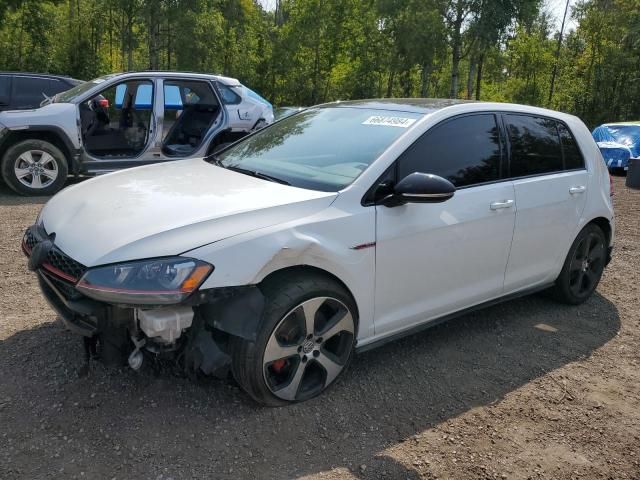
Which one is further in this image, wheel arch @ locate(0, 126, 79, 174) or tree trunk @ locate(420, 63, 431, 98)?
tree trunk @ locate(420, 63, 431, 98)

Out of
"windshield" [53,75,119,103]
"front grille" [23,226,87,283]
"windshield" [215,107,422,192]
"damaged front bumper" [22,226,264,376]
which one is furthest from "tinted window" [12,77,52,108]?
"damaged front bumper" [22,226,264,376]

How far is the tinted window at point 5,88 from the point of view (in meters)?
8.82

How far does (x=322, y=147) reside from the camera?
363 centimetres

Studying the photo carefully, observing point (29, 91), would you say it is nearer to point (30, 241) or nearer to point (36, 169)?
point (36, 169)

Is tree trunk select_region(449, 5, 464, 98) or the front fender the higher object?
tree trunk select_region(449, 5, 464, 98)

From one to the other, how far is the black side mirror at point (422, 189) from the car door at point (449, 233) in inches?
5.9

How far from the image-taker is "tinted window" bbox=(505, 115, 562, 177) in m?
4.02

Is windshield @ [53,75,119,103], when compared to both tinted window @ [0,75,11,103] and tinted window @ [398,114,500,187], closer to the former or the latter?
tinted window @ [0,75,11,103]

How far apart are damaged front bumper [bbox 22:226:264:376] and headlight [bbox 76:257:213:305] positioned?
8 cm

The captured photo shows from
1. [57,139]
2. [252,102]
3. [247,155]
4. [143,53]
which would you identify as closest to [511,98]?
[143,53]

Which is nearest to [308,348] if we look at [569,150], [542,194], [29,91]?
[542,194]

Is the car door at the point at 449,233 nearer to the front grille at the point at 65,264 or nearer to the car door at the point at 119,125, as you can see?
the front grille at the point at 65,264

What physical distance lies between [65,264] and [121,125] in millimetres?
6318

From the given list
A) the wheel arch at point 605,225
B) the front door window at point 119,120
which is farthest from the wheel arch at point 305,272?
the front door window at point 119,120
